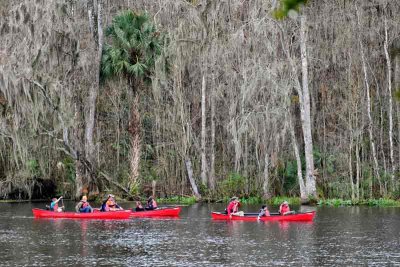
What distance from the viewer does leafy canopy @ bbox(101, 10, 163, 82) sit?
36.9 meters

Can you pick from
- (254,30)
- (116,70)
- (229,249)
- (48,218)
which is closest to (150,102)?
(116,70)

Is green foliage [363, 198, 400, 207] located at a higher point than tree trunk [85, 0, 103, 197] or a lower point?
lower

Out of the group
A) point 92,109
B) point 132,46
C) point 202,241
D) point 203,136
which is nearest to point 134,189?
point 203,136

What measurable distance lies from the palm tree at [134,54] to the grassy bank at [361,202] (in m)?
9.85

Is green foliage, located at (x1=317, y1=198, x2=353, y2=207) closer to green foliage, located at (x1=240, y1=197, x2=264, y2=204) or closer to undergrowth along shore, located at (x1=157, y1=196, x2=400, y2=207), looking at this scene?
undergrowth along shore, located at (x1=157, y1=196, x2=400, y2=207)

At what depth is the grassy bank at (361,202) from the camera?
33.9 metres

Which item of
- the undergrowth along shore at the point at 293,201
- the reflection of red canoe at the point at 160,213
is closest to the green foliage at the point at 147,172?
the undergrowth along shore at the point at 293,201

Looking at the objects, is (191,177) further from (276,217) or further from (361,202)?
(276,217)

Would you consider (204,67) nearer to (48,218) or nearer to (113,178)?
(113,178)

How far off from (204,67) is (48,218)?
12066 mm

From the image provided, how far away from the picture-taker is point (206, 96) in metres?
39.8

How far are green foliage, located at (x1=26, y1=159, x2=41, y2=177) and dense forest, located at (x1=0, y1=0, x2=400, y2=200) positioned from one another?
4.2 inches

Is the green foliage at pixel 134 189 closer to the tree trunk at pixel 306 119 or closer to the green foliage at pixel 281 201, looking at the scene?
the green foliage at pixel 281 201

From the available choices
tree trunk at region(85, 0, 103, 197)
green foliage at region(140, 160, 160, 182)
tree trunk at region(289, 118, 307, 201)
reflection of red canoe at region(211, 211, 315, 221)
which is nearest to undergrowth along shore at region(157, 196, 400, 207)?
tree trunk at region(289, 118, 307, 201)
